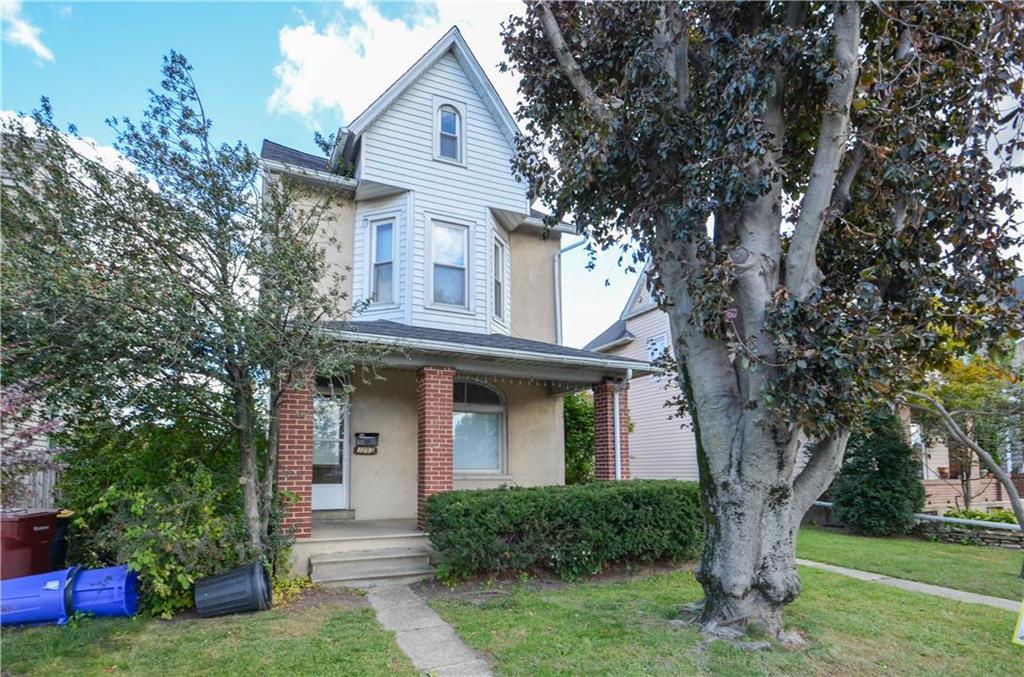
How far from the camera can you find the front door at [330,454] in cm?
999

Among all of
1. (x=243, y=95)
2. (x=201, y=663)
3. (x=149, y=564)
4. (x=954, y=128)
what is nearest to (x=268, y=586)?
(x=149, y=564)

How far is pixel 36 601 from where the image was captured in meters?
5.97

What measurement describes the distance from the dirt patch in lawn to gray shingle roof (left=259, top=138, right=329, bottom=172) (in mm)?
7760

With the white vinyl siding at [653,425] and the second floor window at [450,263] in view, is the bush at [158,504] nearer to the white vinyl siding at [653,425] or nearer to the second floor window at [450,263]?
the second floor window at [450,263]

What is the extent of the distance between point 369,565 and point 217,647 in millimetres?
2744

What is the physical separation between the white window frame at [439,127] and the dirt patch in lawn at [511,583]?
297 inches

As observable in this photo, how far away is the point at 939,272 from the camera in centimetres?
547

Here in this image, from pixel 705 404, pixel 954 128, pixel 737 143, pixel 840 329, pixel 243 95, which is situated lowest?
pixel 705 404

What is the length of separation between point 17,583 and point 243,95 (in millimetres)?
6122

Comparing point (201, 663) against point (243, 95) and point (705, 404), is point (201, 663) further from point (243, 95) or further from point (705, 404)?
point (243, 95)

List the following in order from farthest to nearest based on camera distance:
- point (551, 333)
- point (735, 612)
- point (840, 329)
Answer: point (551, 333), point (735, 612), point (840, 329)

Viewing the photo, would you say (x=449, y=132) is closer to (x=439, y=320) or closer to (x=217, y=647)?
(x=439, y=320)

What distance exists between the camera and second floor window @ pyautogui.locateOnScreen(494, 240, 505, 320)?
39.4 feet

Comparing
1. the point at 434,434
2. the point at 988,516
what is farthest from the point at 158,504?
the point at 988,516
